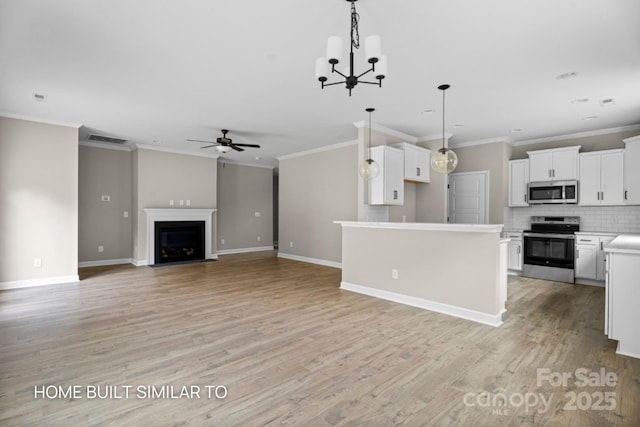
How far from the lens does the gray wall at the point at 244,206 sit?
30.5ft

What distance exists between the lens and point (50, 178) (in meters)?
5.32

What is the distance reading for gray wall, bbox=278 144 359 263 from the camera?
693 centimetres

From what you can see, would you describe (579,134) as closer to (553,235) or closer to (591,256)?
(553,235)

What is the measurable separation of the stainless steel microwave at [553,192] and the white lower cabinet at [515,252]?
72cm

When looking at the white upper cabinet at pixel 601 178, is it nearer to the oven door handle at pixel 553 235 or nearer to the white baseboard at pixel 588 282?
the oven door handle at pixel 553 235

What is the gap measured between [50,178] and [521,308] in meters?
7.35

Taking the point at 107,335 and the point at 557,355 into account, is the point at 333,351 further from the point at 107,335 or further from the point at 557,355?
the point at 107,335

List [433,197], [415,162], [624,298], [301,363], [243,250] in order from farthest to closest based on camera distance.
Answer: [243,250] → [433,197] → [415,162] → [624,298] → [301,363]

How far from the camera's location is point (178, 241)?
7.83 m

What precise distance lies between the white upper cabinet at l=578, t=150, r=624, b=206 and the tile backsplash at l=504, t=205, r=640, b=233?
0.32 meters

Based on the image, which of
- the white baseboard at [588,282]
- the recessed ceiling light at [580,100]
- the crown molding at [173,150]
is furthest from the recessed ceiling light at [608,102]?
the crown molding at [173,150]

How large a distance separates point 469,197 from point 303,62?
5091 millimetres

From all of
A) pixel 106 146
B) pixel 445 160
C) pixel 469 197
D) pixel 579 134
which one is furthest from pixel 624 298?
pixel 106 146

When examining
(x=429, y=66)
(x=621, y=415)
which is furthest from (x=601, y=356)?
(x=429, y=66)
